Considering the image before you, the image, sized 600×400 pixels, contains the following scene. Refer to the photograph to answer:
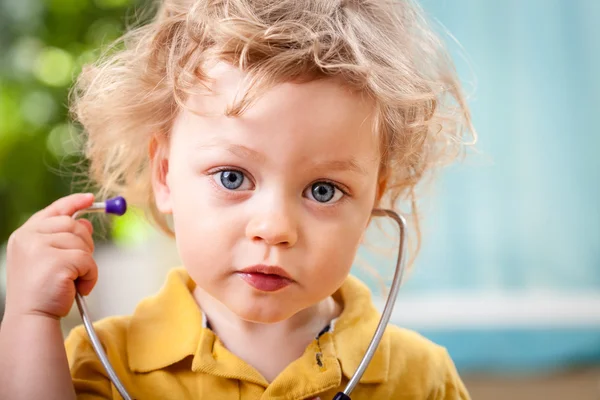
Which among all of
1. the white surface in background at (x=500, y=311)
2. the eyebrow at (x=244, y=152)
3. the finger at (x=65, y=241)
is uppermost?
the white surface in background at (x=500, y=311)

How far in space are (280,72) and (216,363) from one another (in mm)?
388

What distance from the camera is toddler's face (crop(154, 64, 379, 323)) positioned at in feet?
3.11

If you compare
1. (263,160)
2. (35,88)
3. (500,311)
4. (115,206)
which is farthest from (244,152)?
(500,311)

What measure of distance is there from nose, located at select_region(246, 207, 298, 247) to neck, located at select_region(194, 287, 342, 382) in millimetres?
210

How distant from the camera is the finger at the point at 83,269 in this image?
1044mm

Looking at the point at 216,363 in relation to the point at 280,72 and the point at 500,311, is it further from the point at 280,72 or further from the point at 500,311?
the point at 500,311

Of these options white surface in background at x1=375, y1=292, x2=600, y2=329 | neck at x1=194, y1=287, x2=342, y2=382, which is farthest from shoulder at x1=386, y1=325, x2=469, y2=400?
white surface in background at x1=375, y1=292, x2=600, y2=329

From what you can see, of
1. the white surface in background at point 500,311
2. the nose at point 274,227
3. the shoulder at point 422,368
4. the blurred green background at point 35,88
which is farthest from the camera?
the white surface in background at point 500,311

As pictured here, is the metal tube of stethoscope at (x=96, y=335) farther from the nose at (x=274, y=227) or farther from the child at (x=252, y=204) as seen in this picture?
the nose at (x=274, y=227)

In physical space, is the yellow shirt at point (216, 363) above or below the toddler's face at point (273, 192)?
below

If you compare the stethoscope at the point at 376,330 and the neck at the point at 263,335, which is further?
the neck at the point at 263,335

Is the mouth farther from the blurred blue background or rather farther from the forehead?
the blurred blue background

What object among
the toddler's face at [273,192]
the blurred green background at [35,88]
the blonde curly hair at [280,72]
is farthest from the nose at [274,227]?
the blurred green background at [35,88]

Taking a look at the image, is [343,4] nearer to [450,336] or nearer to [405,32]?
[405,32]
